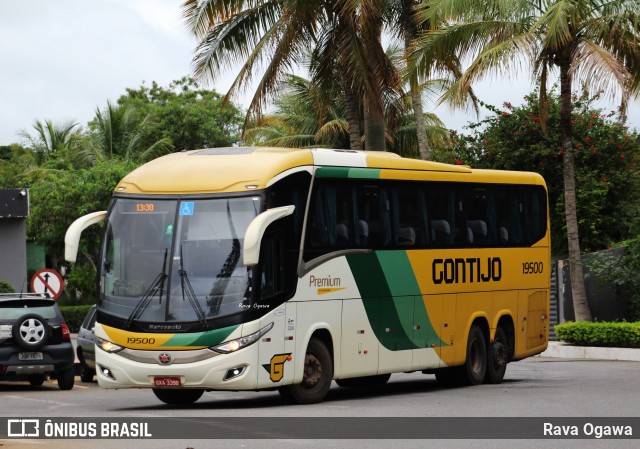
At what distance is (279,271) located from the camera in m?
16.4

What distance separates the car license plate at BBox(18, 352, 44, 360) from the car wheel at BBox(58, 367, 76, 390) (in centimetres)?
75

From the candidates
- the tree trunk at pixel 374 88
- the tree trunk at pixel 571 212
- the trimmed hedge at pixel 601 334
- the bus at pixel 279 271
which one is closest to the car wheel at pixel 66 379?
the bus at pixel 279 271

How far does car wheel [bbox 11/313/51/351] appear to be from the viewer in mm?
20938

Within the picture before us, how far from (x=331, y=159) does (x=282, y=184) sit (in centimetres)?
135

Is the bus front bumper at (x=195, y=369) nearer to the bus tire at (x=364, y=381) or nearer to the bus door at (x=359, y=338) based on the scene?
the bus door at (x=359, y=338)

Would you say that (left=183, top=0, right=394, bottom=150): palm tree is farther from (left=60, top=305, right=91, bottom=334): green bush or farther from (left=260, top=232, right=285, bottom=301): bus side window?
(left=60, top=305, right=91, bottom=334): green bush

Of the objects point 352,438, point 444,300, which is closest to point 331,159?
point 444,300

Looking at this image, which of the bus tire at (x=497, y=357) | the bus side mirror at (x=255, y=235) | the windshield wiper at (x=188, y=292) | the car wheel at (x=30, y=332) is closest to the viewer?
the bus side mirror at (x=255, y=235)

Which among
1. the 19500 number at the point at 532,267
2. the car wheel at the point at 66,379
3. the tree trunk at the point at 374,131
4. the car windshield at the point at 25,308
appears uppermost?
the tree trunk at the point at 374,131

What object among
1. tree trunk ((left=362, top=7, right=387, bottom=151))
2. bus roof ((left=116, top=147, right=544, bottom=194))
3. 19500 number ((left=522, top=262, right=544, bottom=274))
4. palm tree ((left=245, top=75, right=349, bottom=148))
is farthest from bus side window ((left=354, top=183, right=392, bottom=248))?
palm tree ((left=245, top=75, right=349, bottom=148))

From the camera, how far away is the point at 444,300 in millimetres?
20125

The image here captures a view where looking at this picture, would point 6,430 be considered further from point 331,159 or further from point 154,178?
point 331,159

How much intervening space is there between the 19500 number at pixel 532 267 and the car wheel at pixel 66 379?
7.96 m

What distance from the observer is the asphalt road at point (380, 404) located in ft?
40.1
